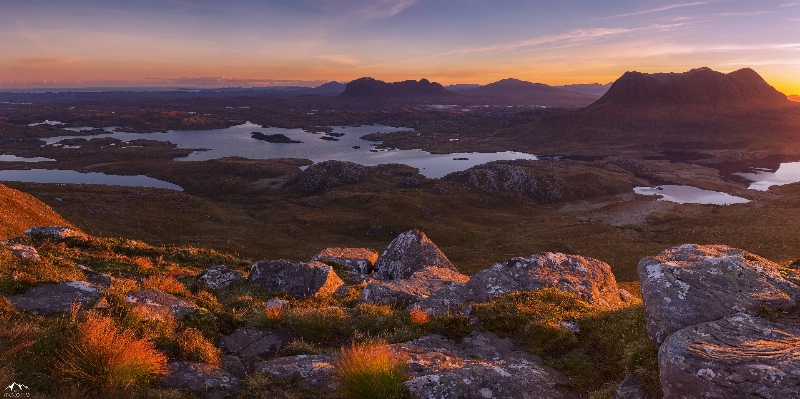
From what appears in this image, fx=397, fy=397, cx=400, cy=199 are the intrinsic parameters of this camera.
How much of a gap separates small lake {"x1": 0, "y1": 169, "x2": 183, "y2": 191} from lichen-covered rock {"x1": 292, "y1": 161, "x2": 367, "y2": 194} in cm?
5213

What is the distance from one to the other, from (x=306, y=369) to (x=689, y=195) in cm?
17638

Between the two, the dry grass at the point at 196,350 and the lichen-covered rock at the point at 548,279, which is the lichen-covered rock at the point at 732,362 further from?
the lichen-covered rock at the point at 548,279

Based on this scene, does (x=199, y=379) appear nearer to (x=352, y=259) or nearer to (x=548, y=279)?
(x=548, y=279)

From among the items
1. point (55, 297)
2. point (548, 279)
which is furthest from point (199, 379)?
point (548, 279)

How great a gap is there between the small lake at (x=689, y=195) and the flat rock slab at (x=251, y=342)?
15598cm

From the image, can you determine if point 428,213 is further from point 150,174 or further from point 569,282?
point 150,174

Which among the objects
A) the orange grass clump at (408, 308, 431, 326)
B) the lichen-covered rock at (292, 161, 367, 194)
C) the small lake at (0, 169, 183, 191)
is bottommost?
the small lake at (0, 169, 183, 191)

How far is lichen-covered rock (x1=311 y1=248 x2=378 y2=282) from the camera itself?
32088 millimetres

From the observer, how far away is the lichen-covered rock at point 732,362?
649 centimetres

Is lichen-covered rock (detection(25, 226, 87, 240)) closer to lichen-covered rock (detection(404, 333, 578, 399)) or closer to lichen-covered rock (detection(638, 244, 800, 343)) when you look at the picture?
lichen-covered rock (detection(404, 333, 578, 399))

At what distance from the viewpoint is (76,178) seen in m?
171

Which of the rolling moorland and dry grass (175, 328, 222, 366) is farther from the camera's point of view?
the rolling moorland

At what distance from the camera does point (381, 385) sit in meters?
7.34

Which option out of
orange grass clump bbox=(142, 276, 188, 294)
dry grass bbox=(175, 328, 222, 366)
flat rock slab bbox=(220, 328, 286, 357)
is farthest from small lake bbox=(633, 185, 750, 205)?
dry grass bbox=(175, 328, 222, 366)
